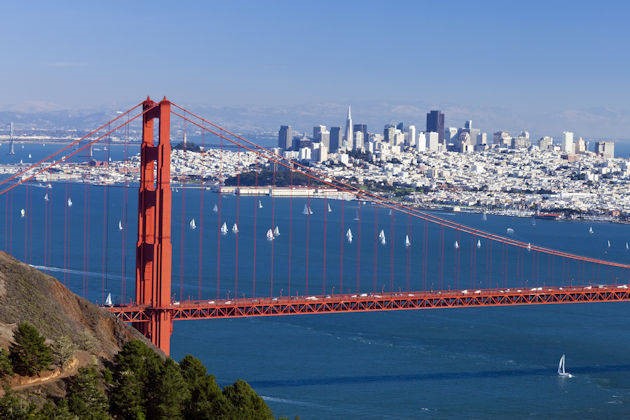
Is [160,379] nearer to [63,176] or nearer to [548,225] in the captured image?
[548,225]

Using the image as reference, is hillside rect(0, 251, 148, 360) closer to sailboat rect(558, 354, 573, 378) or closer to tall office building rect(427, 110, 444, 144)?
sailboat rect(558, 354, 573, 378)

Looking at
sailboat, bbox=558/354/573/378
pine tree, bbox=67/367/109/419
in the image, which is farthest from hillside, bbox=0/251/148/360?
sailboat, bbox=558/354/573/378

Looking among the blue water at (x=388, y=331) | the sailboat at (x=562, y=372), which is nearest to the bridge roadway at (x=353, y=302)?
the sailboat at (x=562, y=372)

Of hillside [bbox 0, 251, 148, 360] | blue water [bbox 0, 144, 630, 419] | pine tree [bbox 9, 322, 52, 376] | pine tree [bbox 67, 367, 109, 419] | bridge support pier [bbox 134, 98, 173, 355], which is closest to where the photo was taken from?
pine tree [bbox 67, 367, 109, 419]

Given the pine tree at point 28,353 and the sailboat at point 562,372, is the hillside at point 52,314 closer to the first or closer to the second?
the pine tree at point 28,353

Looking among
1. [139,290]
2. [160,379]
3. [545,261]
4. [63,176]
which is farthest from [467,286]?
[63,176]

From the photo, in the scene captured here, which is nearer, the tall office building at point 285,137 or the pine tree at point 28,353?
the pine tree at point 28,353
